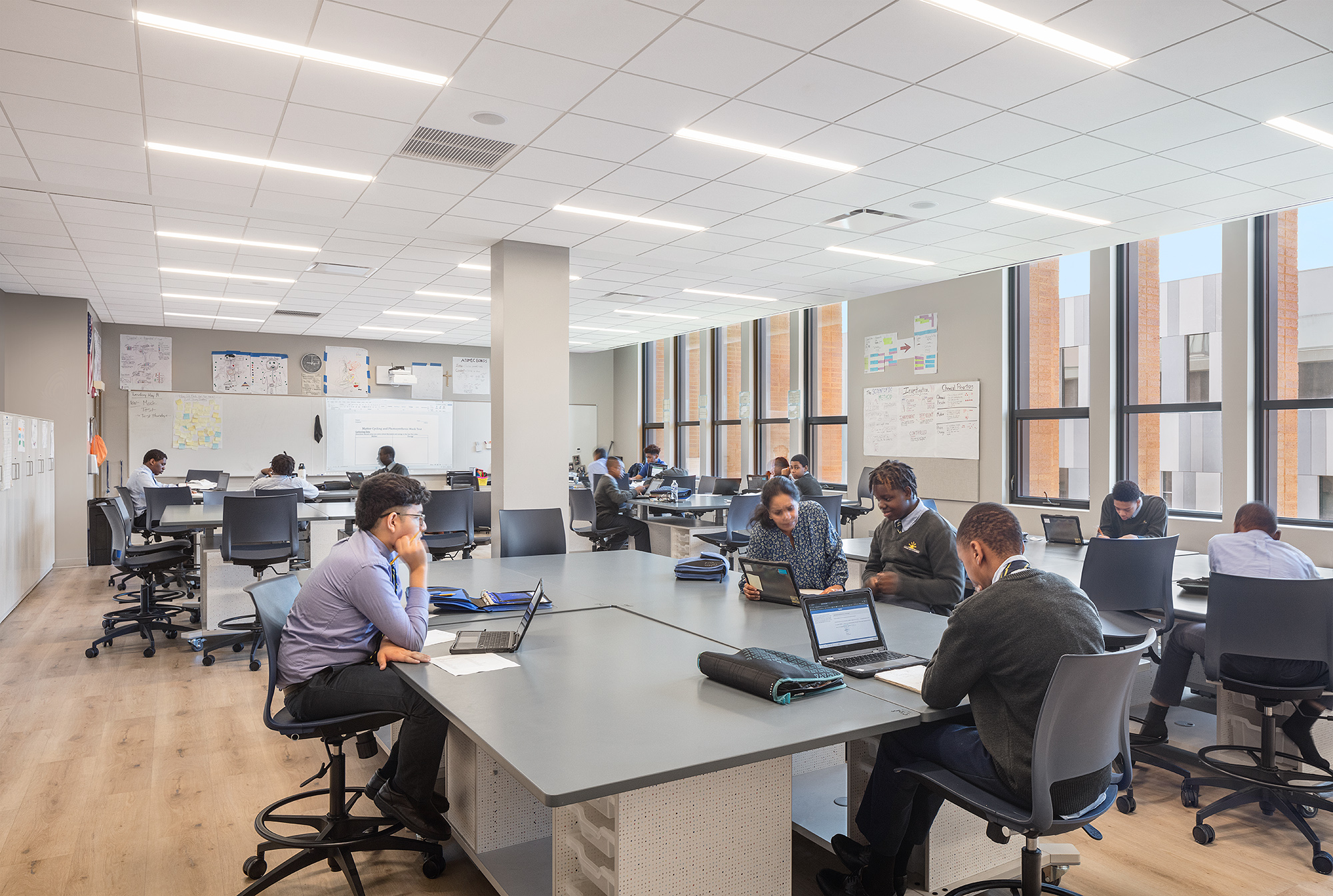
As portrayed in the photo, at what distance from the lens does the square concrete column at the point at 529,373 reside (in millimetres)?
6422

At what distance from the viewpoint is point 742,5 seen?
300cm

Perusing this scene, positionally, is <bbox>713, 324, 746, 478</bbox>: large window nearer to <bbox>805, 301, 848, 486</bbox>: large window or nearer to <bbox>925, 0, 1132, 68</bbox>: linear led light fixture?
<bbox>805, 301, 848, 486</bbox>: large window

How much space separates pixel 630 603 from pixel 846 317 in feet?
23.4

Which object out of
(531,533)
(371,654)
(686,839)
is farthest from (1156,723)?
(531,533)

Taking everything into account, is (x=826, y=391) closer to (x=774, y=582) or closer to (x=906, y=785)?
(x=774, y=582)

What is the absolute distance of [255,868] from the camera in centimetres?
252

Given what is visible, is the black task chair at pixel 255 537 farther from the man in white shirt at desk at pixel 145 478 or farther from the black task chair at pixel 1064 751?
the black task chair at pixel 1064 751

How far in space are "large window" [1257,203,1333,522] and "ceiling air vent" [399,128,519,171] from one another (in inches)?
215

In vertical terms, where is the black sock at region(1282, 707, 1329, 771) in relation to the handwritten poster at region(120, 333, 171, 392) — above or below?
below

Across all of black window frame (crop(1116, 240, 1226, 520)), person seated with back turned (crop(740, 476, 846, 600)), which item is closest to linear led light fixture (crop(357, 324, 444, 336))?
black window frame (crop(1116, 240, 1226, 520))

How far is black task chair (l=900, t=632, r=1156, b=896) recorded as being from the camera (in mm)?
1810

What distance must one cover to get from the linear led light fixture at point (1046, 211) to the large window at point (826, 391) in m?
4.15

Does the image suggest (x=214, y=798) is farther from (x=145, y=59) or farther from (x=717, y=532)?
(x=717, y=532)

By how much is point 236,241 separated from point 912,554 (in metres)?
5.68
